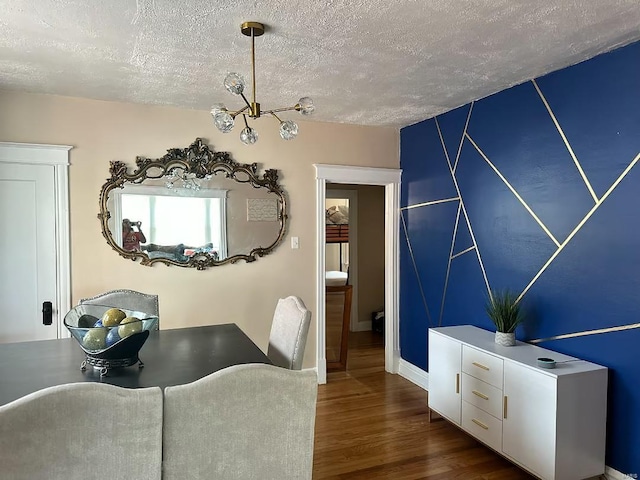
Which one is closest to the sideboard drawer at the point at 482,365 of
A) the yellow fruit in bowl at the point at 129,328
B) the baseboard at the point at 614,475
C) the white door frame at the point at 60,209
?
the baseboard at the point at 614,475

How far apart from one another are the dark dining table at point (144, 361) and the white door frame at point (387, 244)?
1578mm

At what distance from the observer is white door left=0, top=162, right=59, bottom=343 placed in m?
3.31

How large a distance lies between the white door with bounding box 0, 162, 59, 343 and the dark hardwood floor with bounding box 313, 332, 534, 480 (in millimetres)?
2249

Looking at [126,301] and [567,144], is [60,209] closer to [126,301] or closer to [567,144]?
[126,301]

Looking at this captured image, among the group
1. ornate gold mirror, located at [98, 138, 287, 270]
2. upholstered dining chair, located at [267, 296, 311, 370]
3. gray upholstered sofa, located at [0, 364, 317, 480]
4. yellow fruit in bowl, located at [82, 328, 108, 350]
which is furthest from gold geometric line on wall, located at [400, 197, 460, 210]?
yellow fruit in bowl, located at [82, 328, 108, 350]

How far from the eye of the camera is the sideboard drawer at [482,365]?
2764mm

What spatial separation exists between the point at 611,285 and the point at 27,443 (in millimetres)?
2694

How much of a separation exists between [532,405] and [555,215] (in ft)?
3.70

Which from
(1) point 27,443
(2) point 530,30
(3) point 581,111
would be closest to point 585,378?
(3) point 581,111

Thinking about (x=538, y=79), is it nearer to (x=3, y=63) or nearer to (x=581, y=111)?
(x=581, y=111)

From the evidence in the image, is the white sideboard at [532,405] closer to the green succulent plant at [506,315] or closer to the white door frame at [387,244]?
the green succulent plant at [506,315]

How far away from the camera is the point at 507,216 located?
3.17 metres

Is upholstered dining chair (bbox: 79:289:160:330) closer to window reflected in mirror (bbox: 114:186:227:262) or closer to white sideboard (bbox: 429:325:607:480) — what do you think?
window reflected in mirror (bbox: 114:186:227:262)

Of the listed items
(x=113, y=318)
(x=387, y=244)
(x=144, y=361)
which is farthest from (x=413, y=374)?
(x=113, y=318)
